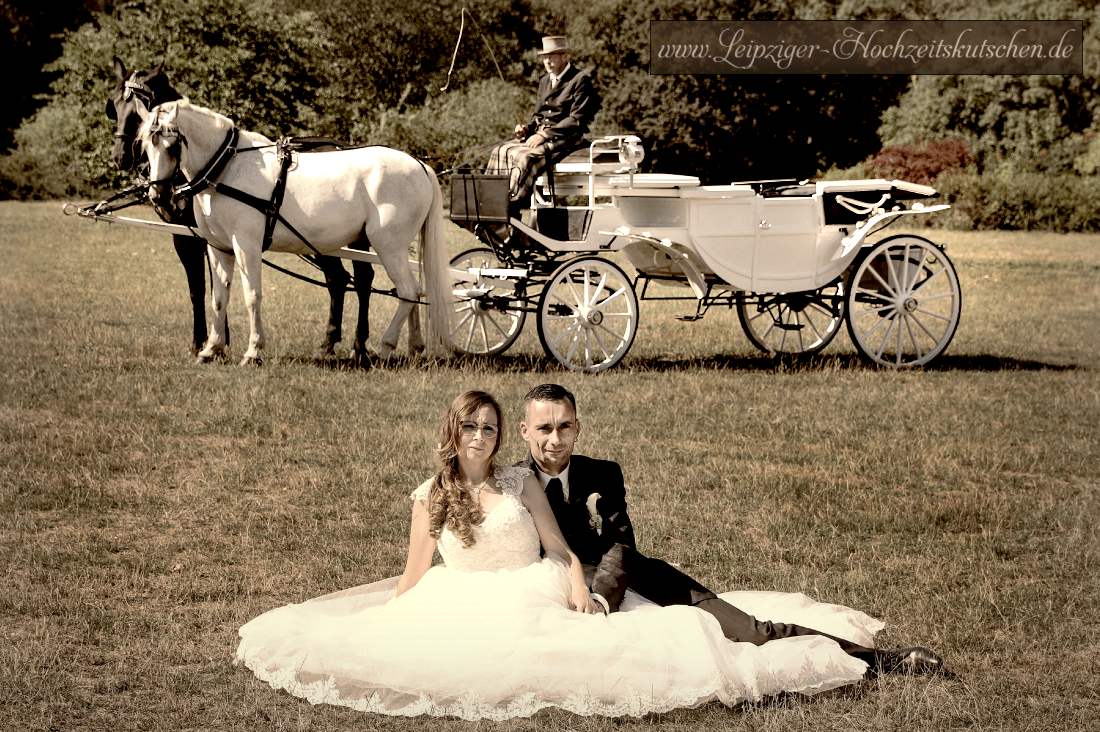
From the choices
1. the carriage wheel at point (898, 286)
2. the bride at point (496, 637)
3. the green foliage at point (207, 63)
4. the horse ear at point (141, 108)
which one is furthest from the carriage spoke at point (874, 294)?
the green foliage at point (207, 63)

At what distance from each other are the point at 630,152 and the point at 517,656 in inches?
290

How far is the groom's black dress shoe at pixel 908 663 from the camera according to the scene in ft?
16.6

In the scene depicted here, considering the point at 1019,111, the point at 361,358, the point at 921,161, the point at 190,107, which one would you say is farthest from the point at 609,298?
the point at 1019,111

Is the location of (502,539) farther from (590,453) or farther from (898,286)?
(898,286)

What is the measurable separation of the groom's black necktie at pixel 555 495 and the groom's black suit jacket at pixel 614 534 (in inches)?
0.7

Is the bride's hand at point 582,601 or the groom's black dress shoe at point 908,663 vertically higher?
the bride's hand at point 582,601

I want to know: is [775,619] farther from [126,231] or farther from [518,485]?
[126,231]

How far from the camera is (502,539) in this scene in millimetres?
5152

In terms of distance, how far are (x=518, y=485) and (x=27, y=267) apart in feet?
54.0

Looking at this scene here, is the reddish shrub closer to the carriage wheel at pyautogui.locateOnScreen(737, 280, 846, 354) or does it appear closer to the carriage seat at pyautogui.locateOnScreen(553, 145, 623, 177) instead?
the carriage wheel at pyautogui.locateOnScreen(737, 280, 846, 354)

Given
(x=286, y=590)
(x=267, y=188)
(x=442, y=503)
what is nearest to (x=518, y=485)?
(x=442, y=503)

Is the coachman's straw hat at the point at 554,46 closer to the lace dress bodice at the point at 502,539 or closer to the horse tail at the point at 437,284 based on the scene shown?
the horse tail at the point at 437,284

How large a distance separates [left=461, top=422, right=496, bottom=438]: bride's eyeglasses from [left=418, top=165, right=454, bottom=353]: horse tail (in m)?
6.76

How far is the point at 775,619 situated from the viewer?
5.42 metres
